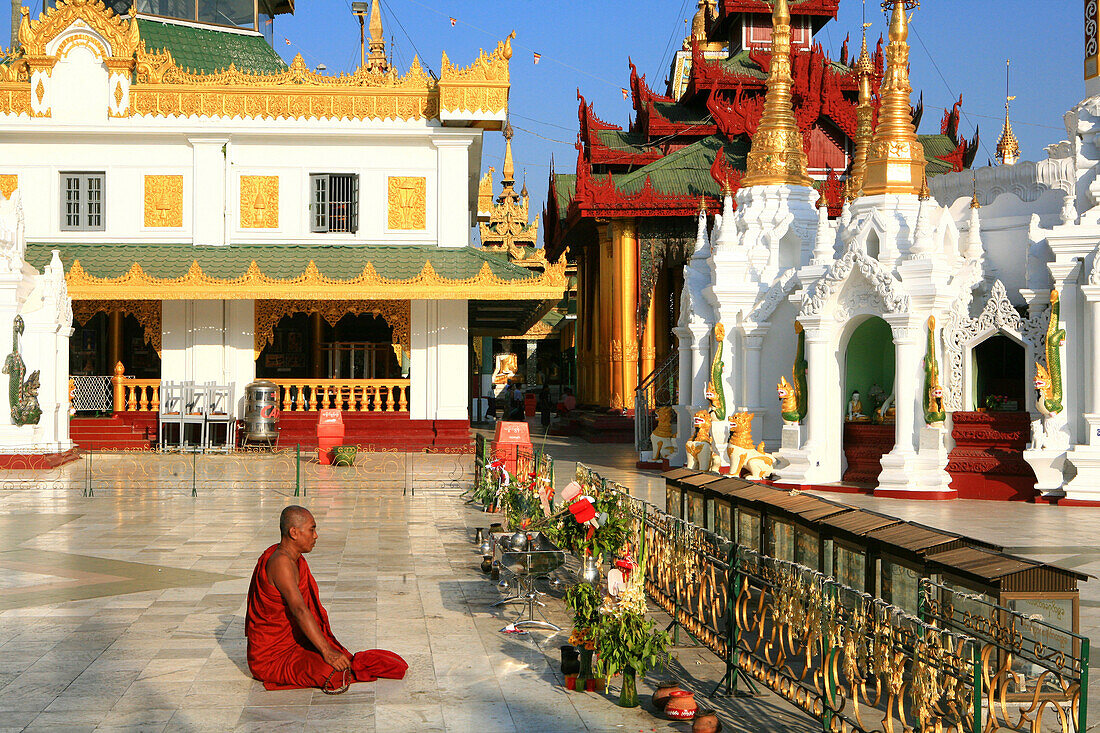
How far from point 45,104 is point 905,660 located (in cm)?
2680

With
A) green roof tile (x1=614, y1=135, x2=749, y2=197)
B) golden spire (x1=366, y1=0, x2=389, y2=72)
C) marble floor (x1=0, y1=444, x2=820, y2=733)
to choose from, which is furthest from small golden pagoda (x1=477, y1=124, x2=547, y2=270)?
marble floor (x1=0, y1=444, x2=820, y2=733)

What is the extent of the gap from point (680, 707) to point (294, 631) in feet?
8.59

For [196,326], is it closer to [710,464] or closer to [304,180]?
[304,180]

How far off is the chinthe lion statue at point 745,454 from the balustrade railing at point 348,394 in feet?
34.7

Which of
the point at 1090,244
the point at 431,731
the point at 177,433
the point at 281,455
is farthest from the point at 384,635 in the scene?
the point at 177,433

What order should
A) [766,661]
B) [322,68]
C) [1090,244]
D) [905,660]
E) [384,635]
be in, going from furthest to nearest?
[322,68], [1090,244], [384,635], [766,661], [905,660]

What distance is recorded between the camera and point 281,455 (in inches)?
998

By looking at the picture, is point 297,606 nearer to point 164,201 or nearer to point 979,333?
point 979,333

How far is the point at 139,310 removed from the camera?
89.5ft

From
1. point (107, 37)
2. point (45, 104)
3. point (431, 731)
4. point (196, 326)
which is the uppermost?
point (107, 37)

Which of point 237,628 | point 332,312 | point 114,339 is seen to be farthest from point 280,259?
point 237,628

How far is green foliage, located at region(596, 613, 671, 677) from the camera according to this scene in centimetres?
711

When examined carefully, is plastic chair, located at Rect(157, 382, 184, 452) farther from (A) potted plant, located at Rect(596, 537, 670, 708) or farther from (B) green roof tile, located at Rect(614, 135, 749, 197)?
(A) potted plant, located at Rect(596, 537, 670, 708)

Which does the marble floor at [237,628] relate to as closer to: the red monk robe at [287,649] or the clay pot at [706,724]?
the red monk robe at [287,649]
